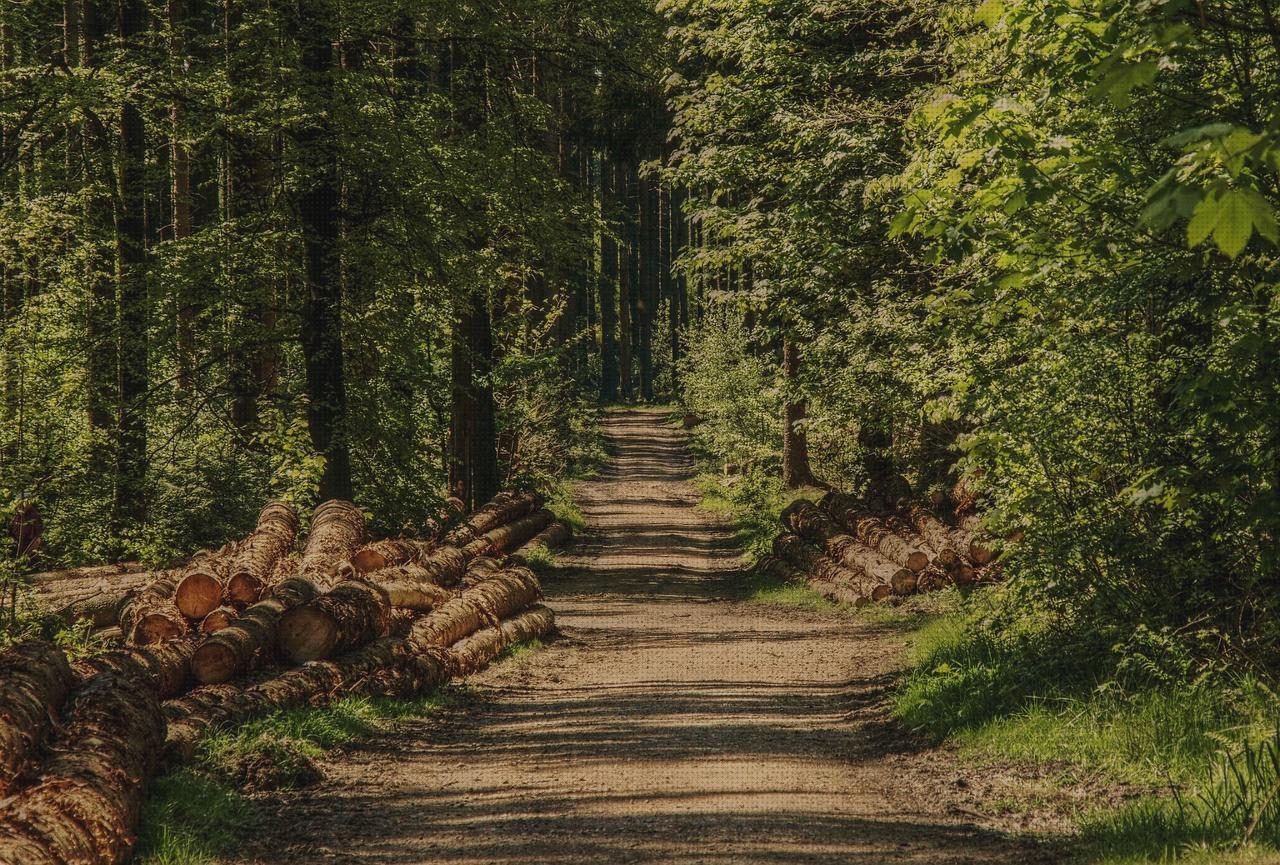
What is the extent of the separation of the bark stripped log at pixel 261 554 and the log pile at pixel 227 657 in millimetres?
27

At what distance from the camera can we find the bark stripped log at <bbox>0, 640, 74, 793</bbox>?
17.2ft

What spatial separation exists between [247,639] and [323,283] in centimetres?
643

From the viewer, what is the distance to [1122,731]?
6.70m

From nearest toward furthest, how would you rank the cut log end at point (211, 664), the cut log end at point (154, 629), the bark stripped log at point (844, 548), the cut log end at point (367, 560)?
the cut log end at point (211, 664) < the cut log end at point (154, 629) < the cut log end at point (367, 560) < the bark stripped log at point (844, 548)

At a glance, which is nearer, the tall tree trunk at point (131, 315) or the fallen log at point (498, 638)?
the fallen log at point (498, 638)

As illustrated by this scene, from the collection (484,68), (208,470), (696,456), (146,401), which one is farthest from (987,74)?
(696,456)

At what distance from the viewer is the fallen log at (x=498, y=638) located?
35.4 feet

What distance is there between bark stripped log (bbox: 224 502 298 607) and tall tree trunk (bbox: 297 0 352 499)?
1.01 metres

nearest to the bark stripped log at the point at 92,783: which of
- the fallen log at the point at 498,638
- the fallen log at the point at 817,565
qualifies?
the fallen log at the point at 498,638

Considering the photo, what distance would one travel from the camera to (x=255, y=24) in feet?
42.3

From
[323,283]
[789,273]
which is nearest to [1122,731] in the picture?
[323,283]

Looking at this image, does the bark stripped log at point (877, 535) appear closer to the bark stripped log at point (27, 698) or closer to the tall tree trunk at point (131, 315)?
the tall tree trunk at point (131, 315)

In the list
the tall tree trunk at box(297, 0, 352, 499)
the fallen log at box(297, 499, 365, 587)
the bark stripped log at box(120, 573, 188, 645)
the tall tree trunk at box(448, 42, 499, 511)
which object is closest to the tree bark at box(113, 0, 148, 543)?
the tall tree trunk at box(297, 0, 352, 499)

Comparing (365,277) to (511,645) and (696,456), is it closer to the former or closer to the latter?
(511,645)
